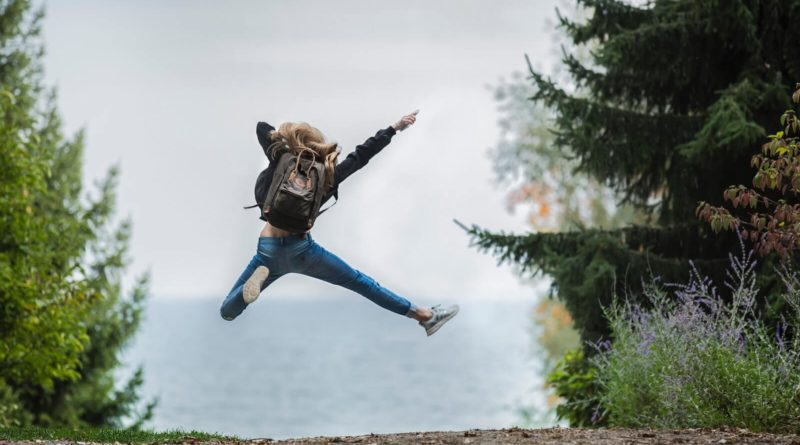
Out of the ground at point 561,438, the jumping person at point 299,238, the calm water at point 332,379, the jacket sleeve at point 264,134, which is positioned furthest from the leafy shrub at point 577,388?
the calm water at point 332,379

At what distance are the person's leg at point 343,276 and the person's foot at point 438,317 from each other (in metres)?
0.17

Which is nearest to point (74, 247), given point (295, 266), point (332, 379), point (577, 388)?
point (577, 388)

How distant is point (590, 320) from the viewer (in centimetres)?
1097

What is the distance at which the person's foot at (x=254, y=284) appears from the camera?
673 cm

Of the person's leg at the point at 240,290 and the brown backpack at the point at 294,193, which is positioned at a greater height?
the brown backpack at the point at 294,193

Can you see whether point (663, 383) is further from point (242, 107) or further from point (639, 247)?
point (242, 107)

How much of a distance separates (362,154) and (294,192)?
70cm

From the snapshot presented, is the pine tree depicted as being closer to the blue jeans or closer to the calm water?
the blue jeans

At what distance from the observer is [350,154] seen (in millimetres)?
7152

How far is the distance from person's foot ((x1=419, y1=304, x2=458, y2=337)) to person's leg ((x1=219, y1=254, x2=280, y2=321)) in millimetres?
1283

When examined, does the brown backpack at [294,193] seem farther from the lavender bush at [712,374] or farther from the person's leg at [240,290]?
the lavender bush at [712,374]

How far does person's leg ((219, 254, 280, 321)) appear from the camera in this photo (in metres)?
6.96

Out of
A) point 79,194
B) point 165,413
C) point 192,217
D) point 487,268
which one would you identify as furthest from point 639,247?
point 192,217

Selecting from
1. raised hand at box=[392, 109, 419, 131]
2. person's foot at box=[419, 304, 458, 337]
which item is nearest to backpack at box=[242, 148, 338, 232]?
raised hand at box=[392, 109, 419, 131]
